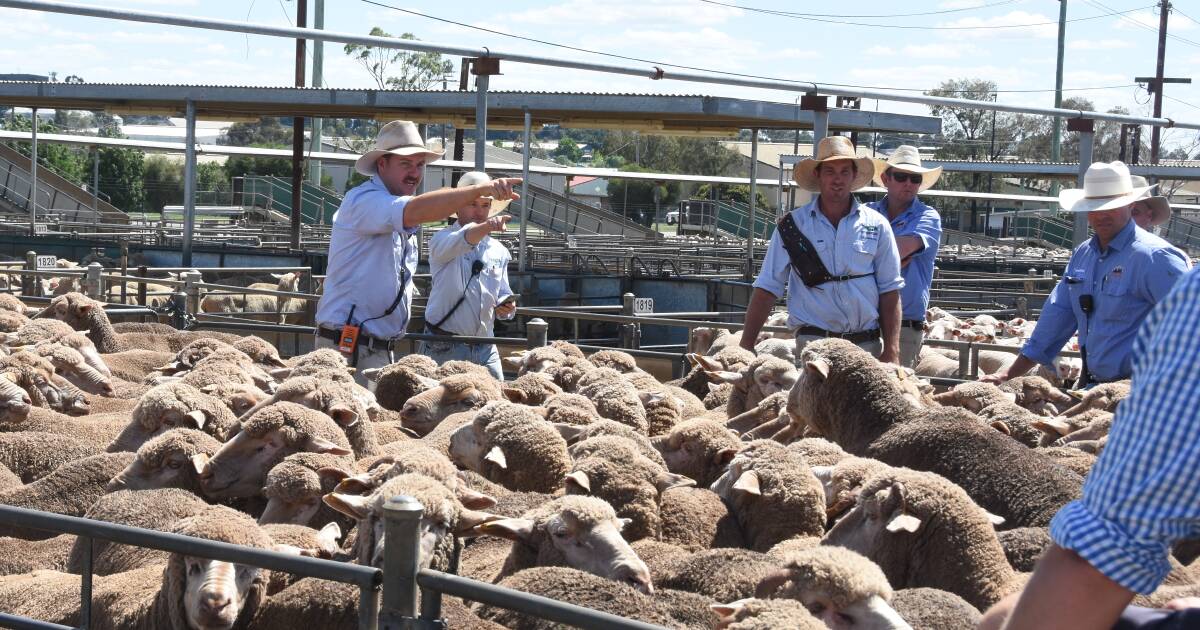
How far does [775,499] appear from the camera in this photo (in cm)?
431

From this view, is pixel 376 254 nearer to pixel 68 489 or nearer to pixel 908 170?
pixel 68 489

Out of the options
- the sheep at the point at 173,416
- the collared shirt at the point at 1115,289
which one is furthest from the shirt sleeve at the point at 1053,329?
the sheep at the point at 173,416

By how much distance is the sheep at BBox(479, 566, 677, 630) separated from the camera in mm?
3262

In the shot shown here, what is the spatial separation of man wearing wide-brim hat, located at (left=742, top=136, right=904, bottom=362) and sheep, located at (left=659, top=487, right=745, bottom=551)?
7.16 feet

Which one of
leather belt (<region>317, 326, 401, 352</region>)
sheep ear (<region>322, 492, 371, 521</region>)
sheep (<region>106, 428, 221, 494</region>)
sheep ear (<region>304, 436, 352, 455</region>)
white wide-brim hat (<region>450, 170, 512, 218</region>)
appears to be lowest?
sheep (<region>106, 428, 221, 494</region>)

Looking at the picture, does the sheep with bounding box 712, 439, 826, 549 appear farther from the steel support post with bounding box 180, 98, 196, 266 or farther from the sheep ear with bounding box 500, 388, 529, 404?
the steel support post with bounding box 180, 98, 196, 266

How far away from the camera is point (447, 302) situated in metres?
7.38

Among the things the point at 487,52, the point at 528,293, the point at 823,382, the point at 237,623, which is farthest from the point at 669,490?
the point at 528,293

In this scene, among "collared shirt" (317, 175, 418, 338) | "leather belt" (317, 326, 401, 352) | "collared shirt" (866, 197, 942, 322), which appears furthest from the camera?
"collared shirt" (866, 197, 942, 322)

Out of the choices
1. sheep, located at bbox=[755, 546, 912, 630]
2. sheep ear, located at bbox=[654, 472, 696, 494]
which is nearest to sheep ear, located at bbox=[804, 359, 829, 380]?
sheep ear, located at bbox=[654, 472, 696, 494]

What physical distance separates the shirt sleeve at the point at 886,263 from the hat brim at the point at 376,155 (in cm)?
222

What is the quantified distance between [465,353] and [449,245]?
36.0 inches

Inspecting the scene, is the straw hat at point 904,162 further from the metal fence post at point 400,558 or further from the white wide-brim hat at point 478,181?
the metal fence post at point 400,558

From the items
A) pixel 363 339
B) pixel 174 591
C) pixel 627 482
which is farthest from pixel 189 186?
pixel 174 591
